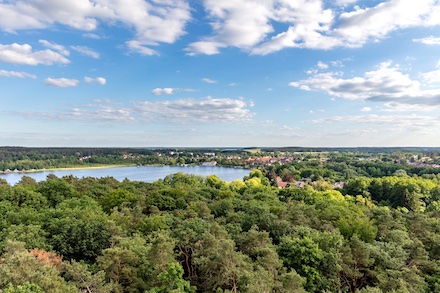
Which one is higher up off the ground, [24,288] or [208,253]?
[24,288]

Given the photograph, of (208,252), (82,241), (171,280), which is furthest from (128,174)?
(171,280)

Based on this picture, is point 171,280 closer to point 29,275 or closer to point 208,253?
point 208,253

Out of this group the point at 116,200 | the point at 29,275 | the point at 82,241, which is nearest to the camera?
the point at 29,275

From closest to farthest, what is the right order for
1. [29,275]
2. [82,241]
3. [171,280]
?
[29,275], [171,280], [82,241]

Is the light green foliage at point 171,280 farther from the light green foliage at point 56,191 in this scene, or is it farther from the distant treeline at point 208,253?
the light green foliage at point 56,191

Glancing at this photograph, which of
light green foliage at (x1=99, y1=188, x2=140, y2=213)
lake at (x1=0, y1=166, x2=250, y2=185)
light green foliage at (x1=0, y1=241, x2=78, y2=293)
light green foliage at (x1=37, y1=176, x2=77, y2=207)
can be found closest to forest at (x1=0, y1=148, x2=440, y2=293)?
light green foliage at (x1=0, y1=241, x2=78, y2=293)

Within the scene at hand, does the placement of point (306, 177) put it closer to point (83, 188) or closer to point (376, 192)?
point (376, 192)

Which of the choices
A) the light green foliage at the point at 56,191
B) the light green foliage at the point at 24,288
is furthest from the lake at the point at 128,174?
the light green foliage at the point at 24,288

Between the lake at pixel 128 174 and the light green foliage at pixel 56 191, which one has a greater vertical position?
the light green foliage at pixel 56 191

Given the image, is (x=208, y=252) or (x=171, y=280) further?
(x=208, y=252)

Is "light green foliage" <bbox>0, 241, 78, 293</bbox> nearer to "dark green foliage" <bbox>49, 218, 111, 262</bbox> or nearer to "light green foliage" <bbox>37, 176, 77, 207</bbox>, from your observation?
"dark green foliage" <bbox>49, 218, 111, 262</bbox>

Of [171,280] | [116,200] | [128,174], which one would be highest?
[171,280]
